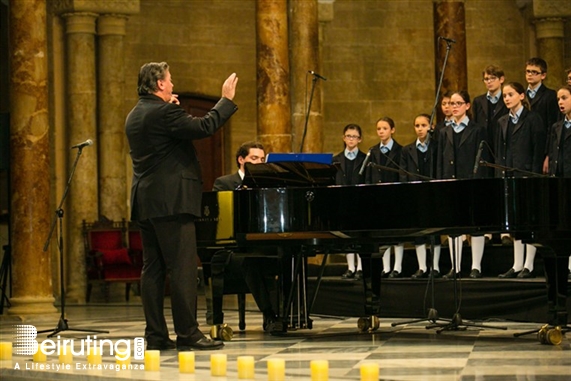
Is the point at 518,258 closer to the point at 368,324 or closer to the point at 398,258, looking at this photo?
the point at 368,324

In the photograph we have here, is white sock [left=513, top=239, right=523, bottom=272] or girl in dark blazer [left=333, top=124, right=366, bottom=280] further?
girl in dark blazer [left=333, top=124, right=366, bottom=280]

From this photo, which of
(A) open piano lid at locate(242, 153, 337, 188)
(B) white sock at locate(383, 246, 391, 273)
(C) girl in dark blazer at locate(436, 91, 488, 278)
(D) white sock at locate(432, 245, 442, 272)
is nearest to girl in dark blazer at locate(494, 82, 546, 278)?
(C) girl in dark blazer at locate(436, 91, 488, 278)

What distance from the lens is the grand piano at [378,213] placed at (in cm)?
682

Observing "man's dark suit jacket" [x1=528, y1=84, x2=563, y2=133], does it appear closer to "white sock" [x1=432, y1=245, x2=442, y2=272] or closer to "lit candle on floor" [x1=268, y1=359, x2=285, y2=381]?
"white sock" [x1=432, y1=245, x2=442, y2=272]

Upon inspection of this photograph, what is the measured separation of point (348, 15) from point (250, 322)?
296 inches

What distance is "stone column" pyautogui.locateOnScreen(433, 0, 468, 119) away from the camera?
13508mm

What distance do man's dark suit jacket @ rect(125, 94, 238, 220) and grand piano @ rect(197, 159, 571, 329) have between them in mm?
647

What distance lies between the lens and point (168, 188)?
685cm

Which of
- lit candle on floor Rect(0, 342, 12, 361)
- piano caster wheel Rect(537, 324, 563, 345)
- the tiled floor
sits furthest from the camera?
piano caster wheel Rect(537, 324, 563, 345)

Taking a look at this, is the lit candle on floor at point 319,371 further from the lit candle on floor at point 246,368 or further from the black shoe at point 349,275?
the black shoe at point 349,275

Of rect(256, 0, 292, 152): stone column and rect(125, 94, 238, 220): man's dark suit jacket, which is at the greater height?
rect(256, 0, 292, 152): stone column

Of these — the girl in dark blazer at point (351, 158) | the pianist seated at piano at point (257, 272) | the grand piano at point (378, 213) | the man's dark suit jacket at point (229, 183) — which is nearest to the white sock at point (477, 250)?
the girl in dark blazer at point (351, 158)

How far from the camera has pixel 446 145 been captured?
31.0ft
